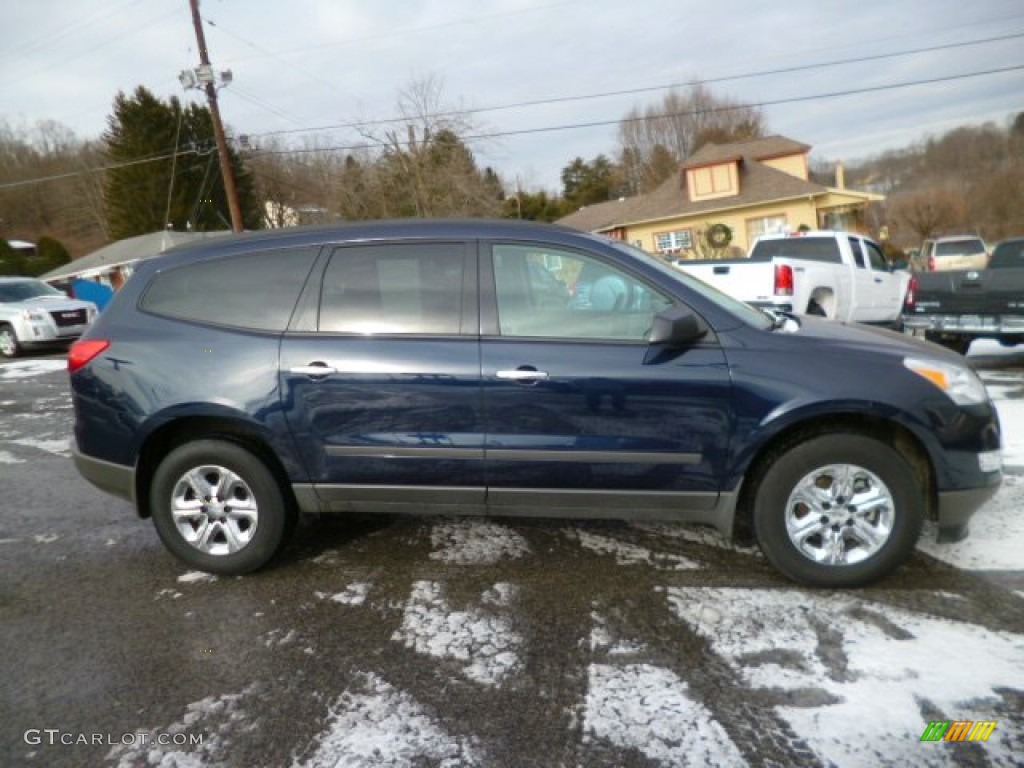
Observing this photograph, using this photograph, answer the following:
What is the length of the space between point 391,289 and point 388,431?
2.44 ft

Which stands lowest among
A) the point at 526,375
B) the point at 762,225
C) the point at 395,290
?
the point at 526,375

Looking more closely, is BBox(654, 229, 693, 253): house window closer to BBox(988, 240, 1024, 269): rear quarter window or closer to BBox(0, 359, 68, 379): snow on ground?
BBox(988, 240, 1024, 269): rear quarter window

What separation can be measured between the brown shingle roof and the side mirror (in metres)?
28.5

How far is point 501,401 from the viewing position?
3.15 m

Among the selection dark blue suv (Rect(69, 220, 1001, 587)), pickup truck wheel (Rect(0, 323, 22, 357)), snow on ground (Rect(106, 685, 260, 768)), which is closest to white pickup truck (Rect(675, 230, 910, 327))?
dark blue suv (Rect(69, 220, 1001, 587))

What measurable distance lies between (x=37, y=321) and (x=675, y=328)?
15.1 meters

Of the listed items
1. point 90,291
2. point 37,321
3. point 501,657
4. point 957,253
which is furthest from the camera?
point 90,291

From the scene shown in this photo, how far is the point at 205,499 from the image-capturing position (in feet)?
11.4

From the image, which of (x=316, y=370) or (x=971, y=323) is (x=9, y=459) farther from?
(x=971, y=323)

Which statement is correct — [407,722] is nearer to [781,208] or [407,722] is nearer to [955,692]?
[955,692]

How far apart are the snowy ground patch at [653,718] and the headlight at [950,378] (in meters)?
1.85

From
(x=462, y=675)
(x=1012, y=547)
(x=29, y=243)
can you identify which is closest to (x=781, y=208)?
(x=1012, y=547)

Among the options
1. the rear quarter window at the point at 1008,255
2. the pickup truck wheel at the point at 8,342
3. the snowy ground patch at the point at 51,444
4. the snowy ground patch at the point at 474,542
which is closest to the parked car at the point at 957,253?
→ the rear quarter window at the point at 1008,255

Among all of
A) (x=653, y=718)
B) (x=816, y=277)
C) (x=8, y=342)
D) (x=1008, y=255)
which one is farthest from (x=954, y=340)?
(x=8, y=342)
